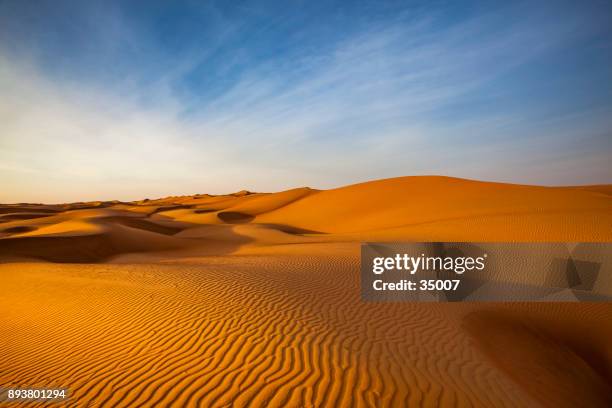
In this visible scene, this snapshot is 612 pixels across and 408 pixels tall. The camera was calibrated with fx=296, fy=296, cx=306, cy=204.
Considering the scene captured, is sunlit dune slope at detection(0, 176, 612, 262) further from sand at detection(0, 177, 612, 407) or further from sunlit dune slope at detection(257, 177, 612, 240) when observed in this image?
sand at detection(0, 177, 612, 407)

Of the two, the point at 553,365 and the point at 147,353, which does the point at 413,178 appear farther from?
the point at 147,353

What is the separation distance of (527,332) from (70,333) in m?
10.1

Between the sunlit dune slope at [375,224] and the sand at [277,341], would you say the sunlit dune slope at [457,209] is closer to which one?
the sunlit dune slope at [375,224]

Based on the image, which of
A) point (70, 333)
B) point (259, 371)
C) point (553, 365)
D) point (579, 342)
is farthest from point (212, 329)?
point (579, 342)

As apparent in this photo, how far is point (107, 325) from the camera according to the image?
6125mm
